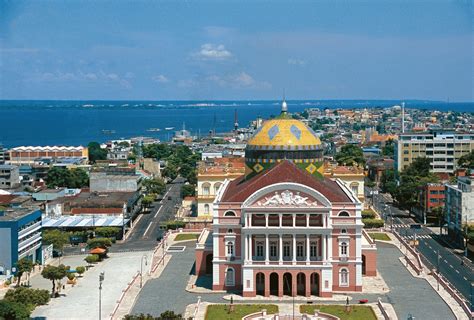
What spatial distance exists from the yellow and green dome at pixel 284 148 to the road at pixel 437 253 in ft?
48.8

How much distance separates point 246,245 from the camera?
61.1m

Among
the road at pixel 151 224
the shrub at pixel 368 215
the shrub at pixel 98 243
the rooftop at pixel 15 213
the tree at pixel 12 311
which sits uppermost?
the rooftop at pixel 15 213

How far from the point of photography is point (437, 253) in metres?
79.1

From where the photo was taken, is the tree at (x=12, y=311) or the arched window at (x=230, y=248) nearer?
the tree at (x=12, y=311)

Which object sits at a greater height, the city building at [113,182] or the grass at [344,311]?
the city building at [113,182]

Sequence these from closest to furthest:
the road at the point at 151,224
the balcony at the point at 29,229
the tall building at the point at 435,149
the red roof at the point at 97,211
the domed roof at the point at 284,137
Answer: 1. the balcony at the point at 29,229
2. the domed roof at the point at 284,137
3. the road at the point at 151,224
4. the red roof at the point at 97,211
5. the tall building at the point at 435,149

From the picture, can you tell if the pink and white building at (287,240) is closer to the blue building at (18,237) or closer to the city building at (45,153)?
the blue building at (18,237)

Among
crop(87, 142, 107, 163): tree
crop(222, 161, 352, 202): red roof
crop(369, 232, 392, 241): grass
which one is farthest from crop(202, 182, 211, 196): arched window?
crop(87, 142, 107, 163): tree

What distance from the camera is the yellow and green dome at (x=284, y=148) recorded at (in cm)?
7319

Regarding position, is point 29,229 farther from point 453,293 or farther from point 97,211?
point 453,293

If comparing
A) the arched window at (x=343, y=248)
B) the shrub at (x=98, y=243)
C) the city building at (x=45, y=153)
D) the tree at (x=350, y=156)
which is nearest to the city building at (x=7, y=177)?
the city building at (x=45, y=153)

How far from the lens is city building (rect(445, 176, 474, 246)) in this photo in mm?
83312

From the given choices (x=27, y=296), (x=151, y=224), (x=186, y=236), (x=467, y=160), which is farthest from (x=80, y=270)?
(x=467, y=160)

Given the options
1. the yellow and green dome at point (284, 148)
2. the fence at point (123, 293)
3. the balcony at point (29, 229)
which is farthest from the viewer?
the yellow and green dome at point (284, 148)
